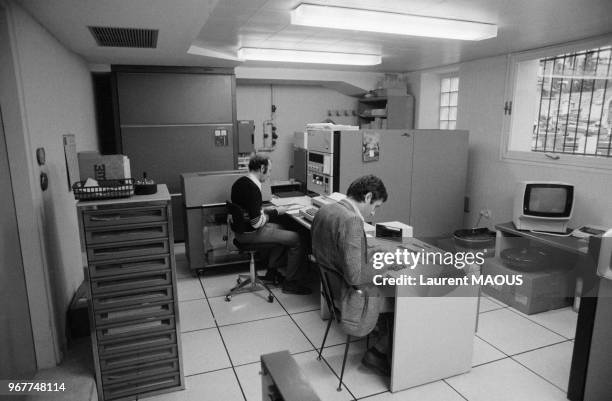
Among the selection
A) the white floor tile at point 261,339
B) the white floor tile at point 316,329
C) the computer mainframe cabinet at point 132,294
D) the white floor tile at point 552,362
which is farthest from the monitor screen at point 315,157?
the white floor tile at point 552,362

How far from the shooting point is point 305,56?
4.68 metres

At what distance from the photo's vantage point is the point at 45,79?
2742 mm

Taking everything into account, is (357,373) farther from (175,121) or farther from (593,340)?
(175,121)

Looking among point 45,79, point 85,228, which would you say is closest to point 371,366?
point 85,228

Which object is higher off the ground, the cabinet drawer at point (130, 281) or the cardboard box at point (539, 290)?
the cabinet drawer at point (130, 281)

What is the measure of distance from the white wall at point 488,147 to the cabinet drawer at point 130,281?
12.6ft

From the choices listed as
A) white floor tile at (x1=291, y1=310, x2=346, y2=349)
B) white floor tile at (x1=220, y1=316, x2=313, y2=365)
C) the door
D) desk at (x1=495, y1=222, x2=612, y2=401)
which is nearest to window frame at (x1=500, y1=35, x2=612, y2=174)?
desk at (x1=495, y1=222, x2=612, y2=401)

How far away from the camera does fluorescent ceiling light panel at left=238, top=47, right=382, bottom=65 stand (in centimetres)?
450

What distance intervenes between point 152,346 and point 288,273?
1642 mm

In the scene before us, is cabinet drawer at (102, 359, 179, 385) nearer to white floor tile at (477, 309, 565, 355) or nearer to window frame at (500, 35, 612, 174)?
white floor tile at (477, 309, 565, 355)

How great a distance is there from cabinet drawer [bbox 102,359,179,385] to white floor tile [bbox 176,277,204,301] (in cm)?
123

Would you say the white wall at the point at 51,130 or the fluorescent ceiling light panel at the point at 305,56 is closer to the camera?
the white wall at the point at 51,130

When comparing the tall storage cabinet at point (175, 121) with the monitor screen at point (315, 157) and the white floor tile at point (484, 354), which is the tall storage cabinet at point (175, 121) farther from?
the white floor tile at point (484, 354)

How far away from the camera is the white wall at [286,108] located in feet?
19.7
